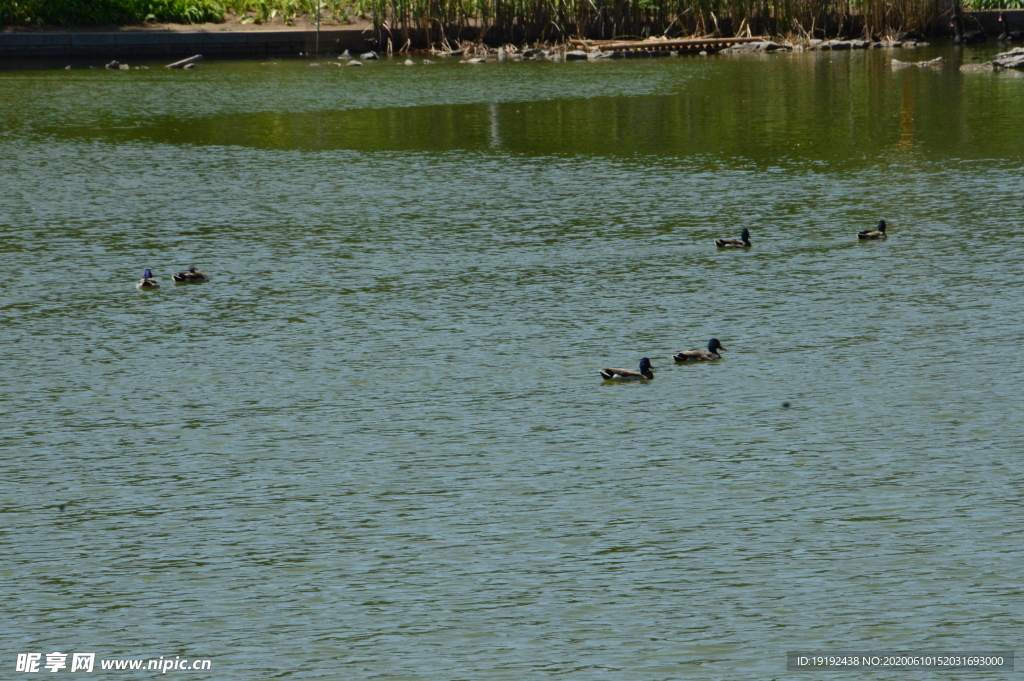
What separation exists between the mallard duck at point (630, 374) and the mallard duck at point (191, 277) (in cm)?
634

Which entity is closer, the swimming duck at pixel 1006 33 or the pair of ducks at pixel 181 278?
the pair of ducks at pixel 181 278

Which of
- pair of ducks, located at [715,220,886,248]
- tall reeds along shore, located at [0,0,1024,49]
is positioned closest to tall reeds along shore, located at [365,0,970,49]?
tall reeds along shore, located at [0,0,1024,49]

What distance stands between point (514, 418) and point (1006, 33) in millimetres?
49022

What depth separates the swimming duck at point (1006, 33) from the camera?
5394 cm

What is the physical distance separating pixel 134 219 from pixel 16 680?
14.7 metres

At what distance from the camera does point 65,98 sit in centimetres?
3866

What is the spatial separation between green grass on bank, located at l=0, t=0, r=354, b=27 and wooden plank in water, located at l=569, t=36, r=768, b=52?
34.4 ft

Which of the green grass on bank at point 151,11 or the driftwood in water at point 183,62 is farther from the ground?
the green grass on bank at point 151,11

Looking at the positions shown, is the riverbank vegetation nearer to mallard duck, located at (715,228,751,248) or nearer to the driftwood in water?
the driftwood in water

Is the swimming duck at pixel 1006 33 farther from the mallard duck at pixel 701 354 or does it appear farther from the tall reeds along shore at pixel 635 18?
the mallard duck at pixel 701 354

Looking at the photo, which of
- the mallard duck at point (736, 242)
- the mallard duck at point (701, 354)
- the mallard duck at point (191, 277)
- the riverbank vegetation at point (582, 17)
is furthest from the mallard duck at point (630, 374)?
the riverbank vegetation at point (582, 17)

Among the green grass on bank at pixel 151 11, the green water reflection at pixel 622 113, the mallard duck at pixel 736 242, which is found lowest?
the mallard duck at pixel 736 242

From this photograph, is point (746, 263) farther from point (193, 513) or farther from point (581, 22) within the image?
point (581, 22)

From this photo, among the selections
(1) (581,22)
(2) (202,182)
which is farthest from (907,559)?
(1) (581,22)
